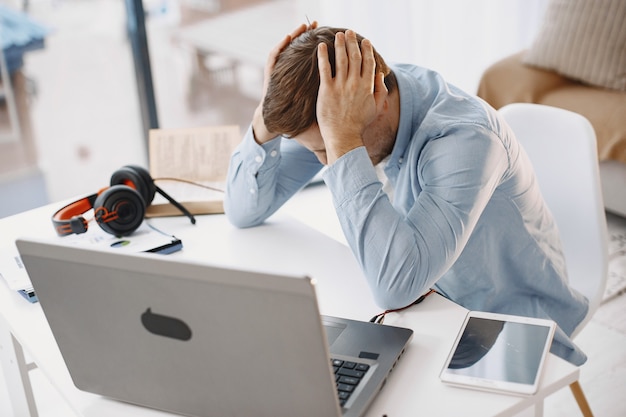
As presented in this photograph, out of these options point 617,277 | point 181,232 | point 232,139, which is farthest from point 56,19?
point 617,277

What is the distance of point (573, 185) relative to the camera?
1.57m

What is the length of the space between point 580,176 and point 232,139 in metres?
0.79

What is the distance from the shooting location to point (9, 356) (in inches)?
59.6

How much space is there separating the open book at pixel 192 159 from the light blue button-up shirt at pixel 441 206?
17 cm

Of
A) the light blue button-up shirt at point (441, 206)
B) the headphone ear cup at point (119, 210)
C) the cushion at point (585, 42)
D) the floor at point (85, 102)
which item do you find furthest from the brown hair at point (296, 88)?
the floor at point (85, 102)

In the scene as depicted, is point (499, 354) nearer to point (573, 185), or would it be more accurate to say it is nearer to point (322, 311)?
point (322, 311)

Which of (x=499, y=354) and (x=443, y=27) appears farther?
(x=443, y=27)

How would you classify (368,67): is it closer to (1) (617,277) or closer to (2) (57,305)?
(2) (57,305)

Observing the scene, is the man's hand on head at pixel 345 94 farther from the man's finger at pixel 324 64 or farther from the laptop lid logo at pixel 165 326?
the laptop lid logo at pixel 165 326

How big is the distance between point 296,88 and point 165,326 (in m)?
0.52

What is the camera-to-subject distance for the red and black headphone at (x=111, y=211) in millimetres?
1517

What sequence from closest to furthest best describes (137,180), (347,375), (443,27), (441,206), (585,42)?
1. (347,375)
2. (441,206)
3. (137,180)
4. (585,42)
5. (443,27)

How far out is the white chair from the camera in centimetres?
154

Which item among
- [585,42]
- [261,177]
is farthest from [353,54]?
[585,42]
